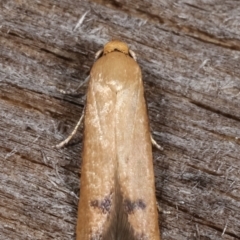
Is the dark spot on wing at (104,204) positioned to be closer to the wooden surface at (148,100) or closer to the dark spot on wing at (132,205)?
the dark spot on wing at (132,205)

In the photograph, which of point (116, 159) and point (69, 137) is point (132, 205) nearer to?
point (116, 159)

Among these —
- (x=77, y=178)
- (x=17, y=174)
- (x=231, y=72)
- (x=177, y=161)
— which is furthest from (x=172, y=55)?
(x=17, y=174)

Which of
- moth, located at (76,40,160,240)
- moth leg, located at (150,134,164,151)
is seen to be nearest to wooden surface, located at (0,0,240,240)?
moth leg, located at (150,134,164,151)

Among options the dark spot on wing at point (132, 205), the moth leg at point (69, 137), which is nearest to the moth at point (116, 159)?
the dark spot on wing at point (132, 205)

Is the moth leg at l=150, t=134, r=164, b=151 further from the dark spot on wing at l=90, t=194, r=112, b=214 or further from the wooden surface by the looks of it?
the dark spot on wing at l=90, t=194, r=112, b=214

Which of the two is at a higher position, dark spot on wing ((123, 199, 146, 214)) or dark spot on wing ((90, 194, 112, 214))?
dark spot on wing ((123, 199, 146, 214))

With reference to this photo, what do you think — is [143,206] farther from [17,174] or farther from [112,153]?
[17,174]
